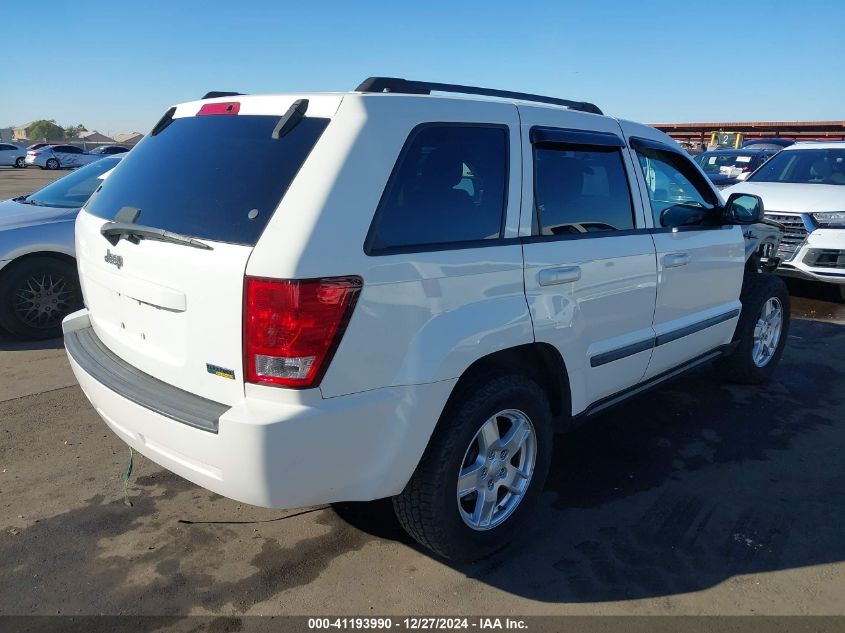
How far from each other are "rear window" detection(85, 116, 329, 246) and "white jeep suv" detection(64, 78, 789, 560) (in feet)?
A: 0.04

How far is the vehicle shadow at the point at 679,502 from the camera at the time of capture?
289 cm

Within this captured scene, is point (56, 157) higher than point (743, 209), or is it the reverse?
point (743, 209)

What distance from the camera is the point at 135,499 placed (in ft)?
11.1

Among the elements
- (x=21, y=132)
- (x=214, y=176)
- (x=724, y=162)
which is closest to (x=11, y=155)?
(x=724, y=162)

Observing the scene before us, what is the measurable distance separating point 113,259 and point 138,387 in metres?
0.56

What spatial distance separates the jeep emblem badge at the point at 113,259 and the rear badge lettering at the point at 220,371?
2.27 feet

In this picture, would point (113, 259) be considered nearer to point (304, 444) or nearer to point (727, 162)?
point (304, 444)

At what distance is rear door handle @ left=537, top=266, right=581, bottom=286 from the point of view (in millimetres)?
2926

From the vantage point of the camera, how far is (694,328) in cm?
414

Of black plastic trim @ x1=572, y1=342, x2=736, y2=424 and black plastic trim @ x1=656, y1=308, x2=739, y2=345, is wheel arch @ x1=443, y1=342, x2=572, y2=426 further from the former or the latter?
black plastic trim @ x1=656, y1=308, x2=739, y2=345

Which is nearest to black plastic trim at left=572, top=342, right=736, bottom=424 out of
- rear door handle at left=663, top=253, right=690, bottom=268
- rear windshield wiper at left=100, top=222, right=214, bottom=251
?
rear door handle at left=663, top=253, right=690, bottom=268

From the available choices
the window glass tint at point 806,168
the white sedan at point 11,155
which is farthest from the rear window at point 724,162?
the white sedan at point 11,155

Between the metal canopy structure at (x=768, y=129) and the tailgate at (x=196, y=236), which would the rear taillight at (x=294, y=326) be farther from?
the metal canopy structure at (x=768, y=129)

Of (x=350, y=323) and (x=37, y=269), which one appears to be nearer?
(x=350, y=323)
